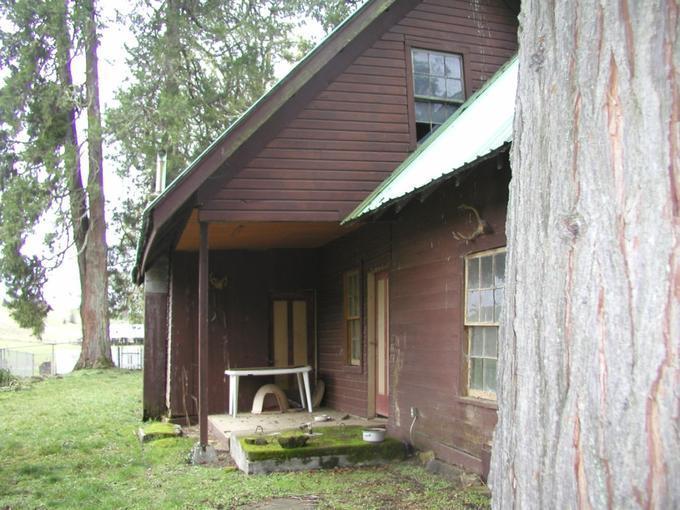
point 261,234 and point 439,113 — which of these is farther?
point 261,234

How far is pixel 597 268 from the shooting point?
1672mm

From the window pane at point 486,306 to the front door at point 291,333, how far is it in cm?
598

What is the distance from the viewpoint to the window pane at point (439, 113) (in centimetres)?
960

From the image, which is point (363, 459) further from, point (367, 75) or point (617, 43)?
point (617, 43)

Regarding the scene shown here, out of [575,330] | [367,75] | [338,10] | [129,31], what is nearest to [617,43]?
[575,330]

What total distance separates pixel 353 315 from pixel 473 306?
3.97 meters

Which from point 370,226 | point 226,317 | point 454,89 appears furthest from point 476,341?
point 226,317

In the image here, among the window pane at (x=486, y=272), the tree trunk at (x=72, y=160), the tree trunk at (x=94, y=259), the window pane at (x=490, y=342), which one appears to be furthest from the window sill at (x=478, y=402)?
the tree trunk at (x=94, y=259)

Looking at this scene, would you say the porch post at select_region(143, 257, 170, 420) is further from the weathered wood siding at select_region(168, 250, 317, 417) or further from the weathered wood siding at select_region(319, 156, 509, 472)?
the weathered wood siding at select_region(319, 156, 509, 472)

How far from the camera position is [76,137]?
967 inches

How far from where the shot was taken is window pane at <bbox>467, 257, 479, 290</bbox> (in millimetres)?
6875

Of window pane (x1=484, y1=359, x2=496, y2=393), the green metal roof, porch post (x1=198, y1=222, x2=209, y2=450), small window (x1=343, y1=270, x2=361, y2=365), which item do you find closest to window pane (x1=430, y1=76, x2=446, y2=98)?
the green metal roof

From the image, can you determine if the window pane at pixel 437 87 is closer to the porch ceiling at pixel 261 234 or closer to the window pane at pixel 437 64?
the window pane at pixel 437 64

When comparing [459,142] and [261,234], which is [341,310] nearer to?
[261,234]
